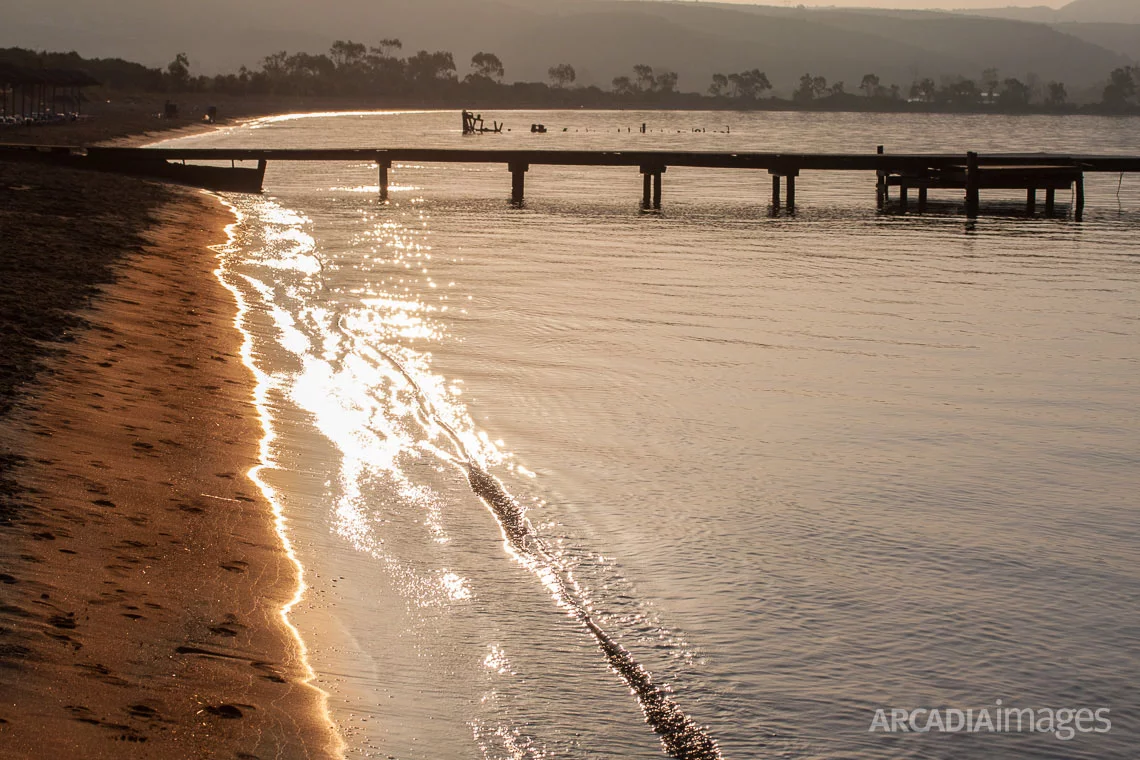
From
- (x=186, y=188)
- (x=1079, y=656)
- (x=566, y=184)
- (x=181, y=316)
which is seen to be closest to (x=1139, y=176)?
(x=566, y=184)

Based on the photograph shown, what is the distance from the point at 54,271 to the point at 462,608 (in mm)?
10577

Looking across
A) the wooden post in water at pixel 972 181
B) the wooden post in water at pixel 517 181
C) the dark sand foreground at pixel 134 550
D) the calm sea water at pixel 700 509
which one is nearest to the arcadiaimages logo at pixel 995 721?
the calm sea water at pixel 700 509

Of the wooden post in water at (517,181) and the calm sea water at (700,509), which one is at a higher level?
the wooden post in water at (517,181)

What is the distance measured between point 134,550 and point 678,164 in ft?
114

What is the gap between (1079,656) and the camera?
646 centimetres

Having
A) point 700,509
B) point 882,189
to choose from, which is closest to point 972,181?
point 882,189

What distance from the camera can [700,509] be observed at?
8805 millimetres

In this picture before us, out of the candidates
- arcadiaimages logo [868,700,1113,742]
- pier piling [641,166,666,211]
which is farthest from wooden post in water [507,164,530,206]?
arcadiaimages logo [868,700,1113,742]

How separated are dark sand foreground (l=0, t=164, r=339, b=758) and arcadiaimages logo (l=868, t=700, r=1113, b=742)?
2.61 metres

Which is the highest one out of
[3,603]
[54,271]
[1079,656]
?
[54,271]

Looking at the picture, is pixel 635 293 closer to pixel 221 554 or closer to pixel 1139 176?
pixel 221 554

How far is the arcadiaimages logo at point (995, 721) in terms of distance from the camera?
564 centimetres

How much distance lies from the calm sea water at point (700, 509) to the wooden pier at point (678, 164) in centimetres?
1910

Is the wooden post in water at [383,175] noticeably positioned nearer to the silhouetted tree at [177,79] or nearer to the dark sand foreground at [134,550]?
the dark sand foreground at [134,550]
